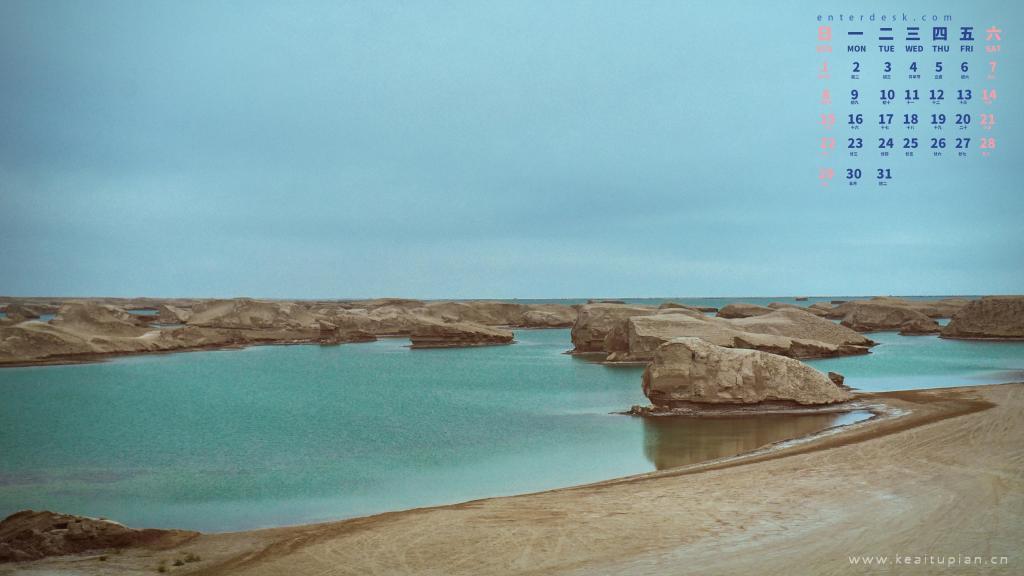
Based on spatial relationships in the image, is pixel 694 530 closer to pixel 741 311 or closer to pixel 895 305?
pixel 741 311

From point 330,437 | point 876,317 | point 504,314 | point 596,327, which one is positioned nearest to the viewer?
point 330,437

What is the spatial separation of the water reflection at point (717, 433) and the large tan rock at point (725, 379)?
66 centimetres

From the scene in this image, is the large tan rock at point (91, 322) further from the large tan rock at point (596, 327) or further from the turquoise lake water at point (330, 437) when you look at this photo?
the large tan rock at point (596, 327)

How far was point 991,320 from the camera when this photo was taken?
50.1 metres

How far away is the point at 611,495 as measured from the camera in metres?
10.2

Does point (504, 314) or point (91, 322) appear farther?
point (504, 314)

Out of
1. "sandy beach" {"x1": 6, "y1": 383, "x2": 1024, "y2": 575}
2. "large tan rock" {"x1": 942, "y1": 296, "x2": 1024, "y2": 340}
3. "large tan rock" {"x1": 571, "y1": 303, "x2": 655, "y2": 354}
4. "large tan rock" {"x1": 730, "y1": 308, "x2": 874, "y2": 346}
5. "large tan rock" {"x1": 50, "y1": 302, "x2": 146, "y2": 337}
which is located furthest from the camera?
"large tan rock" {"x1": 942, "y1": 296, "x2": 1024, "y2": 340}

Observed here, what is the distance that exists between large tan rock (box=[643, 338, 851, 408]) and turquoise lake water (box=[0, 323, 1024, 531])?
91cm

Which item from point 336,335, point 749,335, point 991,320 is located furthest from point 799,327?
point 336,335

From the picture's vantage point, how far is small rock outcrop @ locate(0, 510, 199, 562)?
817 centimetres

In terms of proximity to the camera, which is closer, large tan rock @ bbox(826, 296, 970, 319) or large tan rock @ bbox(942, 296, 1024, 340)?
large tan rock @ bbox(942, 296, 1024, 340)

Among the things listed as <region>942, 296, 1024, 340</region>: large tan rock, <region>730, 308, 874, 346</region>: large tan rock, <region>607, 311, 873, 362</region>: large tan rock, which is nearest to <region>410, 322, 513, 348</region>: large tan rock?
<region>607, 311, 873, 362</region>: large tan rock

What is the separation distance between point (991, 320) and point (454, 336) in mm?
38450

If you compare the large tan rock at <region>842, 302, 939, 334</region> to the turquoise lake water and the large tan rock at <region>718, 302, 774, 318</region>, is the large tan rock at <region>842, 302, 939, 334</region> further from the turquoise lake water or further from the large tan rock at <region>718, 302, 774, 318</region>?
the turquoise lake water
